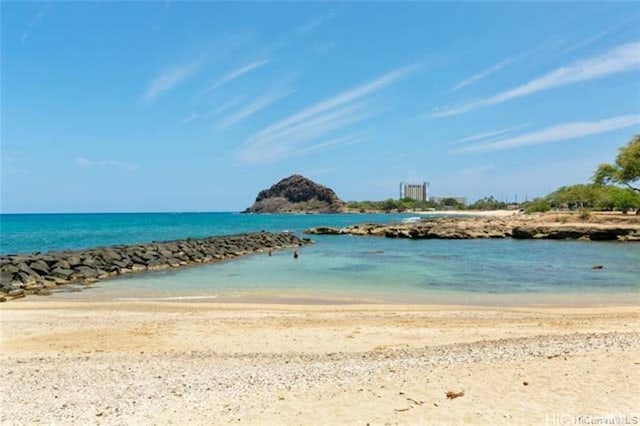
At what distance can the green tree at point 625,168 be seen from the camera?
61.4m

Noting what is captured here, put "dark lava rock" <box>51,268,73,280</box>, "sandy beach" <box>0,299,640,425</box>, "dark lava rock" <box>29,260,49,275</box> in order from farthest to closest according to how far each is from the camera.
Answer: "dark lava rock" <box>29,260,49,275</box>, "dark lava rock" <box>51,268,73,280</box>, "sandy beach" <box>0,299,640,425</box>

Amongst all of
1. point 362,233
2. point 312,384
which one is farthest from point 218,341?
point 362,233

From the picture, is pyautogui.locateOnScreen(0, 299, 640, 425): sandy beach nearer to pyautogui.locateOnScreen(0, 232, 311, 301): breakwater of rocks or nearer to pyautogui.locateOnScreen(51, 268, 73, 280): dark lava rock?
pyautogui.locateOnScreen(0, 232, 311, 301): breakwater of rocks

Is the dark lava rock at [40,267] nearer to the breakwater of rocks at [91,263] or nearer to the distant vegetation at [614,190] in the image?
the breakwater of rocks at [91,263]

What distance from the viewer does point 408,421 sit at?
5.40 meters

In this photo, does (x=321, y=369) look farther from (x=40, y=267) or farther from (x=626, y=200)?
(x=626, y=200)

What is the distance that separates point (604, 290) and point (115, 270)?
77.2 ft

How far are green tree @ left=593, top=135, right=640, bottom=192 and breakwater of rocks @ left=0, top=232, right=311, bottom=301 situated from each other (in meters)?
52.2

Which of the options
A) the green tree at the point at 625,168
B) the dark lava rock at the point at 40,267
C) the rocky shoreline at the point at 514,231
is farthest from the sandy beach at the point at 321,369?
the green tree at the point at 625,168

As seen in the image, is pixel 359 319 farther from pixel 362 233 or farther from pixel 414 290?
pixel 362 233

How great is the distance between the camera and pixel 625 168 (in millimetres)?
63156

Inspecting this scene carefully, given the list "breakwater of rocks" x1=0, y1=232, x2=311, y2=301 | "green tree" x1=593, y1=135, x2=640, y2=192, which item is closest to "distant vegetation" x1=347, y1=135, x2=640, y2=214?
"green tree" x1=593, y1=135, x2=640, y2=192

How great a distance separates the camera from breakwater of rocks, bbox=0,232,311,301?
69.3 ft

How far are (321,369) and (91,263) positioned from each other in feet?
72.7
